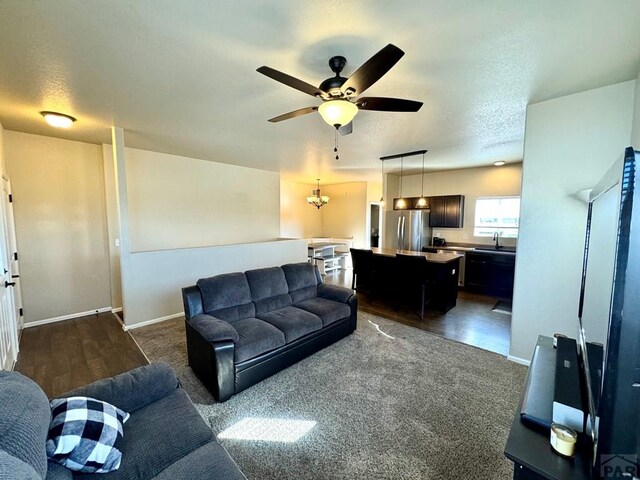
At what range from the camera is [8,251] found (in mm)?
3031

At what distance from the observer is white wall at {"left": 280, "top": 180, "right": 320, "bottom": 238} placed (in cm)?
885

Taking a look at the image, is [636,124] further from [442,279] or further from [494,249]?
[494,249]

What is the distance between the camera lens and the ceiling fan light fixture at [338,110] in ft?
6.45

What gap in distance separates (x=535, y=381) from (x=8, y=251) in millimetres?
4860

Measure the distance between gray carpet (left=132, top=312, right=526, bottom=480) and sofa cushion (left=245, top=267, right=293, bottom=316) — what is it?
75 centimetres

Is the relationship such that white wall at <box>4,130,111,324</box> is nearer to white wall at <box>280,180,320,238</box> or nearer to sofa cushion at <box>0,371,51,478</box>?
sofa cushion at <box>0,371,51,478</box>


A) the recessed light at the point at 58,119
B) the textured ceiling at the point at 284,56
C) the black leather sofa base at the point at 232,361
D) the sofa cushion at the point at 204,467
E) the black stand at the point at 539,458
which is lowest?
the black leather sofa base at the point at 232,361

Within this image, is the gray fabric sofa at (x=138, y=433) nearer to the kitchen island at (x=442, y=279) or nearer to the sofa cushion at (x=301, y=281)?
the sofa cushion at (x=301, y=281)


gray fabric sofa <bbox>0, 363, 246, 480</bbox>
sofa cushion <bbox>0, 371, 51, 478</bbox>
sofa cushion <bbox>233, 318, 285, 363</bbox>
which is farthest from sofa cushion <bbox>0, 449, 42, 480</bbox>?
sofa cushion <bbox>233, 318, 285, 363</bbox>

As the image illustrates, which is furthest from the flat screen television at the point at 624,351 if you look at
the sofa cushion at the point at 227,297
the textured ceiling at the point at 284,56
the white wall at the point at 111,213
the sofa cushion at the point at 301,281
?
the white wall at the point at 111,213

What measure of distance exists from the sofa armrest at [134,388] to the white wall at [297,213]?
23.2 ft

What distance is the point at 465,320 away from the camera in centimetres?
421

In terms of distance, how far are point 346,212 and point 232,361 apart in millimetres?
7258

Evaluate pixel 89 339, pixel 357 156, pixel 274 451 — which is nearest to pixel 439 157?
pixel 357 156
